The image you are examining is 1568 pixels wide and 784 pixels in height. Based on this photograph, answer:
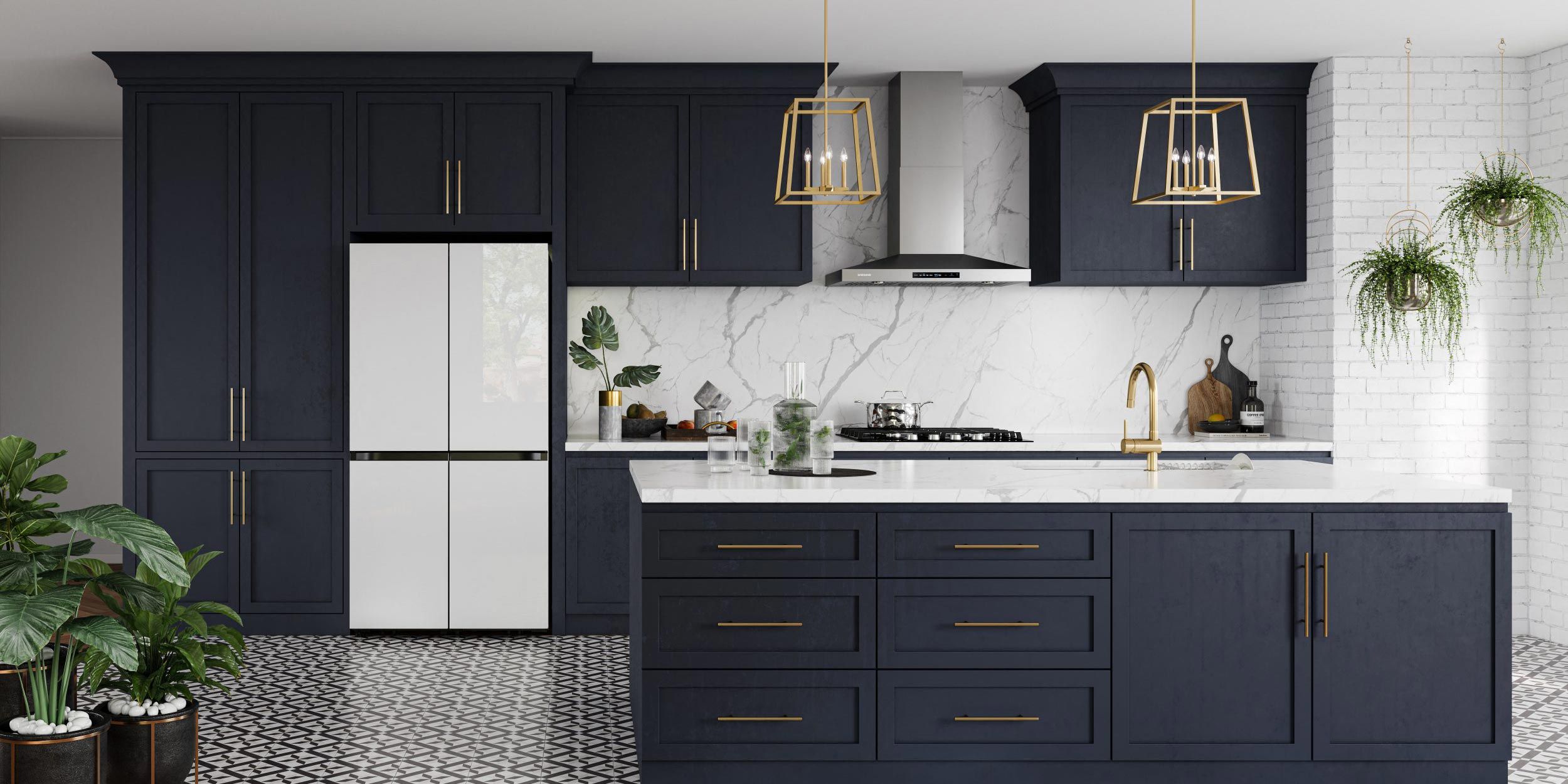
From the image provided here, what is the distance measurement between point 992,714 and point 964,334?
317cm

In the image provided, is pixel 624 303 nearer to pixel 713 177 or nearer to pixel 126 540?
pixel 713 177

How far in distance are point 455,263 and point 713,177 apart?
1275mm

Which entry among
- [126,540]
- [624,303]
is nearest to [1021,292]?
[624,303]

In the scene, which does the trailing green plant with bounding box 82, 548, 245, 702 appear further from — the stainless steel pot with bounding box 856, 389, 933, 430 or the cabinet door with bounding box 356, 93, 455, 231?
the stainless steel pot with bounding box 856, 389, 933, 430

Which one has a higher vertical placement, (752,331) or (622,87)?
(622,87)

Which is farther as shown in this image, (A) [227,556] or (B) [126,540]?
(A) [227,556]

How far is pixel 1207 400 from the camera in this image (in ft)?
19.9

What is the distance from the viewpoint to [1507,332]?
5379mm

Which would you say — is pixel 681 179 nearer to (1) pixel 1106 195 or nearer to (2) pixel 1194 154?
(1) pixel 1106 195

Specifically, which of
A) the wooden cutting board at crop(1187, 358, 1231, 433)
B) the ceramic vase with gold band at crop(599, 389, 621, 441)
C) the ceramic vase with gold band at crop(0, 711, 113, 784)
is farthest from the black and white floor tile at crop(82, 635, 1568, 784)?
the wooden cutting board at crop(1187, 358, 1231, 433)

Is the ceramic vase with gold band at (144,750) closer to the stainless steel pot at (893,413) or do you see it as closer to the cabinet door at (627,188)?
the cabinet door at (627,188)

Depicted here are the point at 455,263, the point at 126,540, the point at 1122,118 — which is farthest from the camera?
the point at 1122,118

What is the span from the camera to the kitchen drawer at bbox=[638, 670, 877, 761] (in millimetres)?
3170

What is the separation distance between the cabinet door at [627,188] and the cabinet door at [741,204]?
0.08 metres
